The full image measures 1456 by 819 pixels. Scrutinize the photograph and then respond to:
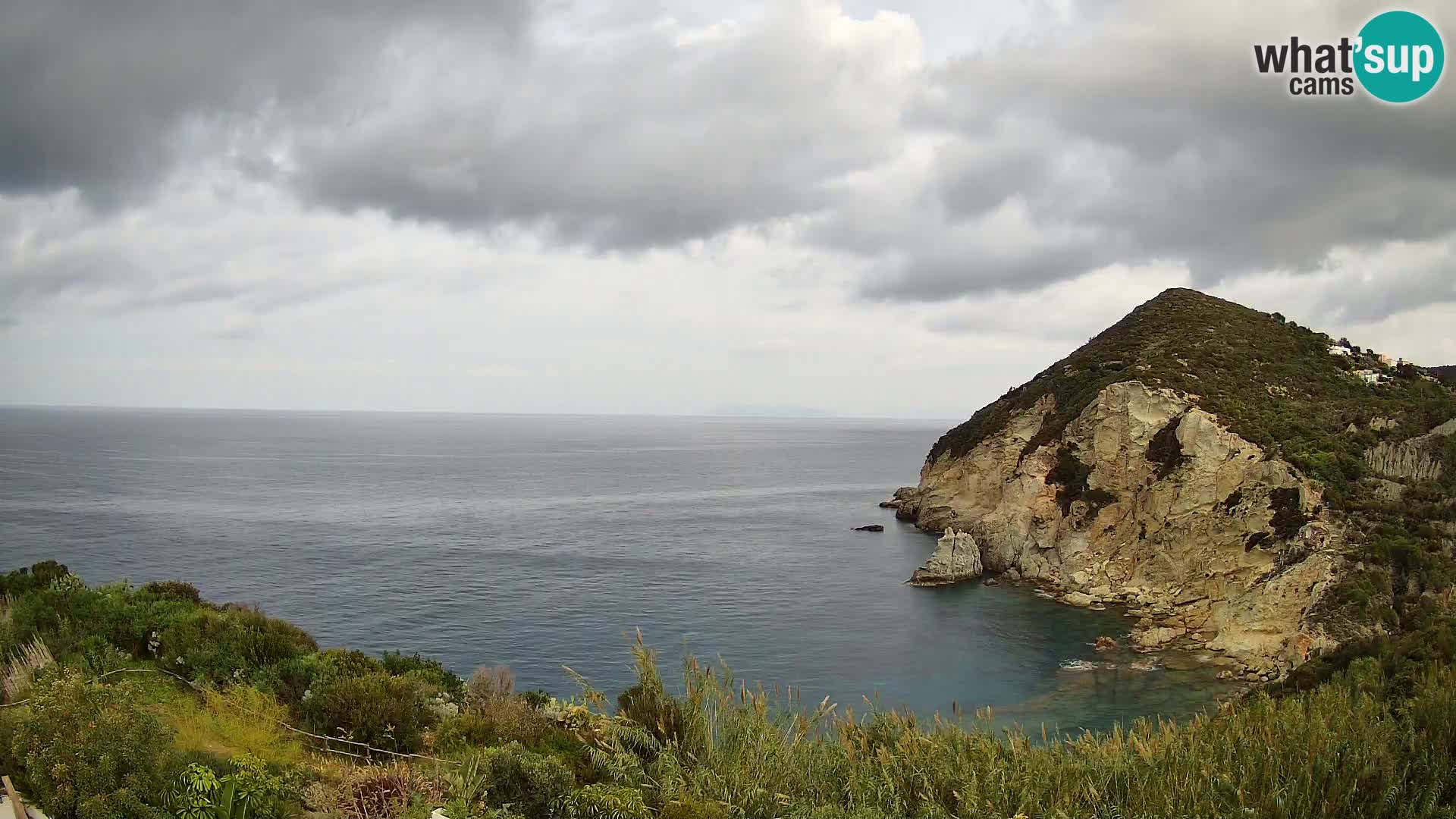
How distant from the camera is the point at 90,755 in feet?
25.5

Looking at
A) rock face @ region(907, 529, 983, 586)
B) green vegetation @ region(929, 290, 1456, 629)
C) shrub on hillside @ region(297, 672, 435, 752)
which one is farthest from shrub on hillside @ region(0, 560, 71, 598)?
rock face @ region(907, 529, 983, 586)

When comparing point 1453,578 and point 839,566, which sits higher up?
point 1453,578

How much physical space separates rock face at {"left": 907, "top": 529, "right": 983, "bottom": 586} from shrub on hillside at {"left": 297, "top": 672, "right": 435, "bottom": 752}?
4264 cm

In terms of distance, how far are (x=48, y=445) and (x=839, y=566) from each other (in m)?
155

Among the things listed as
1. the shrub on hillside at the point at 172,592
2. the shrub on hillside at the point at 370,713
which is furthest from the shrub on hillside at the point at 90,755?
the shrub on hillside at the point at 172,592

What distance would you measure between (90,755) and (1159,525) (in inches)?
1836

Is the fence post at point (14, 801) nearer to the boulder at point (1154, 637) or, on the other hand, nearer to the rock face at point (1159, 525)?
the rock face at point (1159, 525)

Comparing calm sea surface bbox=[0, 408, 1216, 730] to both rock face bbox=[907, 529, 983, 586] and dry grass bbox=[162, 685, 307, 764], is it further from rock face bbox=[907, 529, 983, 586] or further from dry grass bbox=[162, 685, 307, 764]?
dry grass bbox=[162, 685, 307, 764]

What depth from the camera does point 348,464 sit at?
132375 millimetres

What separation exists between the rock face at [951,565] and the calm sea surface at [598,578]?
1606 millimetres

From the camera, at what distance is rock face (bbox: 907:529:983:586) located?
50.7 m

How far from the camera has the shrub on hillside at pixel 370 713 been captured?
10.8 metres

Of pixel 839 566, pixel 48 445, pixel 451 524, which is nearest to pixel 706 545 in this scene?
pixel 839 566

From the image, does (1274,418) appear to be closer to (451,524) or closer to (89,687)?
(89,687)
